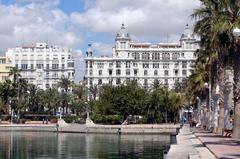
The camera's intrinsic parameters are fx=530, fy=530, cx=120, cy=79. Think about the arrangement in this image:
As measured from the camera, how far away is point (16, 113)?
5477 inches

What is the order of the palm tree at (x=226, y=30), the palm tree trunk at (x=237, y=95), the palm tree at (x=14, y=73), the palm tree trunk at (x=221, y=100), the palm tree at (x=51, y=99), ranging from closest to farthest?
the palm tree at (x=226, y=30), the palm tree trunk at (x=237, y=95), the palm tree trunk at (x=221, y=100), the palm tree at (x=14, y=73), the palm tree at (x=51, y=99)

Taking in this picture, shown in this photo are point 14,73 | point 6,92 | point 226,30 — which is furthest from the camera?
point 14,73

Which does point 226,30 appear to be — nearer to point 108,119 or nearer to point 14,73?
point 108,119

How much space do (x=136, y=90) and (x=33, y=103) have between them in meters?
47.3

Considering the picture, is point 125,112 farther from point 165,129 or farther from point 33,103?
point 33,103

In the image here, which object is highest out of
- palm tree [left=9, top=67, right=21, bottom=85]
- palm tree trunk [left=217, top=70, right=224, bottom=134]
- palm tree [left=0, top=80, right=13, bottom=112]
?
palm tree [left=9, top=67, right=21, bottom=85]

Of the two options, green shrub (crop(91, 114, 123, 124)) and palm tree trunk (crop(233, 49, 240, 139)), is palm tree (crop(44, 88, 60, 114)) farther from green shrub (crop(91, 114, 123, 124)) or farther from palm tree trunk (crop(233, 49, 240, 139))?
palm tree trunk (crop(233, 49, 240, 139))

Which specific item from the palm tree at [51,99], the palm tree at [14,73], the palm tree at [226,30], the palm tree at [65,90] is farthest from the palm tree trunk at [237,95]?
the palm tree at [65,90]

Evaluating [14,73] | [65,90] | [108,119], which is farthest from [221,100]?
[65,90]

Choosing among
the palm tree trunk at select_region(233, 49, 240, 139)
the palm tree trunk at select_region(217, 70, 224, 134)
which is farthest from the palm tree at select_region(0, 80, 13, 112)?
the palm tree trunk at select_region(233, 49, 240, 139)

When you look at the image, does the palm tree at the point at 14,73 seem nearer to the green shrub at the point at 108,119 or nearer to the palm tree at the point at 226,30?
the green shrub at the point at 108,119

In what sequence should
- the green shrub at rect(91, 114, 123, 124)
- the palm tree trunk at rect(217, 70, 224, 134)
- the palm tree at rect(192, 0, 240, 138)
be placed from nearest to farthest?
1. the palm tree at rect(192, 0, 240, 138)
2. the palm tree trunk at rect(217, 70, 224, 134)
3. the green shrub at rect(91, 114, 123, 124)

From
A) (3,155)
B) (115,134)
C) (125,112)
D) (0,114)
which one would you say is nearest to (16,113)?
(0,114)

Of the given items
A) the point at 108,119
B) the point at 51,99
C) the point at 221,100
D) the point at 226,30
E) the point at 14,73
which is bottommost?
the point at 108,119
